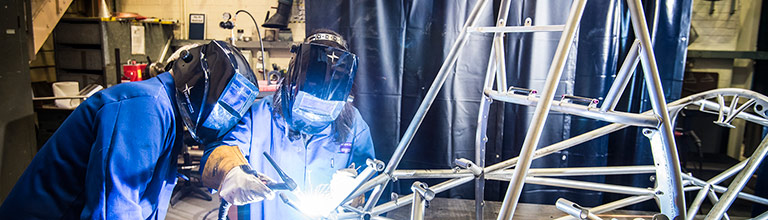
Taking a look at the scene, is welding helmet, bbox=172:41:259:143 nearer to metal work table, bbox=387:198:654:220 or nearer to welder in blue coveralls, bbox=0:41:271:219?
welder in blue coveralls, bbox=0:41:271:219

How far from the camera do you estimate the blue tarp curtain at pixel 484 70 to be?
2.43 metres

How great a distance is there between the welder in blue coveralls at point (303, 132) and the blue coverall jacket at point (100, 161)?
19 cm

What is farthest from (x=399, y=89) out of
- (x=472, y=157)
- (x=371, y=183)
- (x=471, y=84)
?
(x=371, y=183)

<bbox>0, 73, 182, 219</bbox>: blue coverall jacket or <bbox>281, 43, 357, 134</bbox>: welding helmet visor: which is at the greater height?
<bbox>281, 43, 357, 134</bbox>: welding helmet visor

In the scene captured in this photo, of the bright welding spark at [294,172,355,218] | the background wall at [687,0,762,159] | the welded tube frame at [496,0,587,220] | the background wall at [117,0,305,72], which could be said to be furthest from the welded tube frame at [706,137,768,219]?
the background wall at [117,0,305,72]

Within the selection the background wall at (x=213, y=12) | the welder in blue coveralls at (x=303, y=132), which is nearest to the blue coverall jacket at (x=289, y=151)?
the welder in blue coveralls at (x=303, y=132)

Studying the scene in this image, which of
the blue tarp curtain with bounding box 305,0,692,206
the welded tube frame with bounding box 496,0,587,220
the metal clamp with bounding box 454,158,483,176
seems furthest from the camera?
the blue tarp curtain with bounding box 305,0,692,206

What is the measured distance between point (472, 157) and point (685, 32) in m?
1.38

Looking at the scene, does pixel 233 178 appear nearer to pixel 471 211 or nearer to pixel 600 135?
pixel 600 135

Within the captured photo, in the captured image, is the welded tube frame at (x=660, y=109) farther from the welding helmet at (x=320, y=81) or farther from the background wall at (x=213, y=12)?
the background wall at (x=213, y=12)

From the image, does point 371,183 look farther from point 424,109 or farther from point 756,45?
point 756,45

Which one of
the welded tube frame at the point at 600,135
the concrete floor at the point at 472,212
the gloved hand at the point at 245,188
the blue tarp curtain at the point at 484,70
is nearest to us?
the gloved hand at the point at 245,188

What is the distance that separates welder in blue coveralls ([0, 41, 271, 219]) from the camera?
42.5 inches

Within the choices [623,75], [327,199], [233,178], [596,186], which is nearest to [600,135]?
[596,186]
